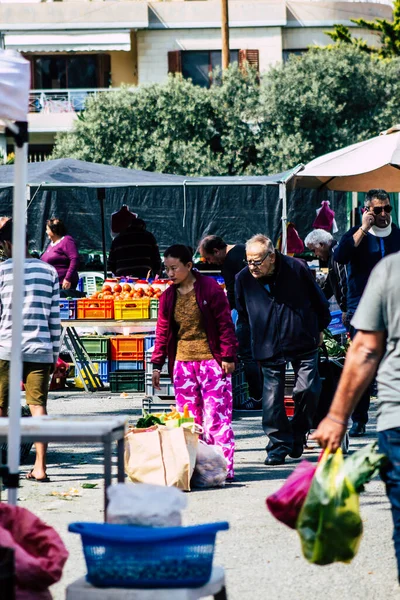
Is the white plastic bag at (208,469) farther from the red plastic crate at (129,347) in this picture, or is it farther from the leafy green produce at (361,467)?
the red plastic crate at (129,347)

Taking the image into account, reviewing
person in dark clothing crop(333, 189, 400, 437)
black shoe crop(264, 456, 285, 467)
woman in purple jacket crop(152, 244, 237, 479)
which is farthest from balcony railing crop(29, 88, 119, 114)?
woman in purple jacket crop(152, 244, 237, 479)

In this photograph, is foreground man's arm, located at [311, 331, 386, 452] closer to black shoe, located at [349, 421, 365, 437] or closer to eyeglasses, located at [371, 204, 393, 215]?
eyeglasses, located at [371, 204, 393, 215]

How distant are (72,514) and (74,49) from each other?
3781 centimetres

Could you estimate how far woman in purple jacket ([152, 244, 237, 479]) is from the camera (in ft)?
28.5

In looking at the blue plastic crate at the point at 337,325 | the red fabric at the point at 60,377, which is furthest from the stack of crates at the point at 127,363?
the blue plastic crate at the point at 337,325

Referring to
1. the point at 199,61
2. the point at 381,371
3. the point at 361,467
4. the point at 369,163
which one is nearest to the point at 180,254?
the point at 369,163

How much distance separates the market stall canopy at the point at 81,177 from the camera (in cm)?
1627

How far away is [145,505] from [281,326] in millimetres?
4798

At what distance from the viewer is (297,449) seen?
956 cm

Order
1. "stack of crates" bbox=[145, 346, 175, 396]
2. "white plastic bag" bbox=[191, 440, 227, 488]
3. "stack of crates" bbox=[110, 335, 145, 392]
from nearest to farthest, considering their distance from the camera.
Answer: "white plastic bag" bbox=[191, 440, 227, 488] → "stack of crates" bbox=[145, 346, 175, 396] → "stack of crates" bbox=[110, 335, 145, 392]

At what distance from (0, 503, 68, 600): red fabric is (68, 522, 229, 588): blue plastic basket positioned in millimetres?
344

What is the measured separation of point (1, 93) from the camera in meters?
4.63

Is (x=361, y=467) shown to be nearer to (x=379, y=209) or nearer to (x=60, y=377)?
(x=379, y=209)

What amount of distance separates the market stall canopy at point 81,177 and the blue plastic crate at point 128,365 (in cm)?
276
